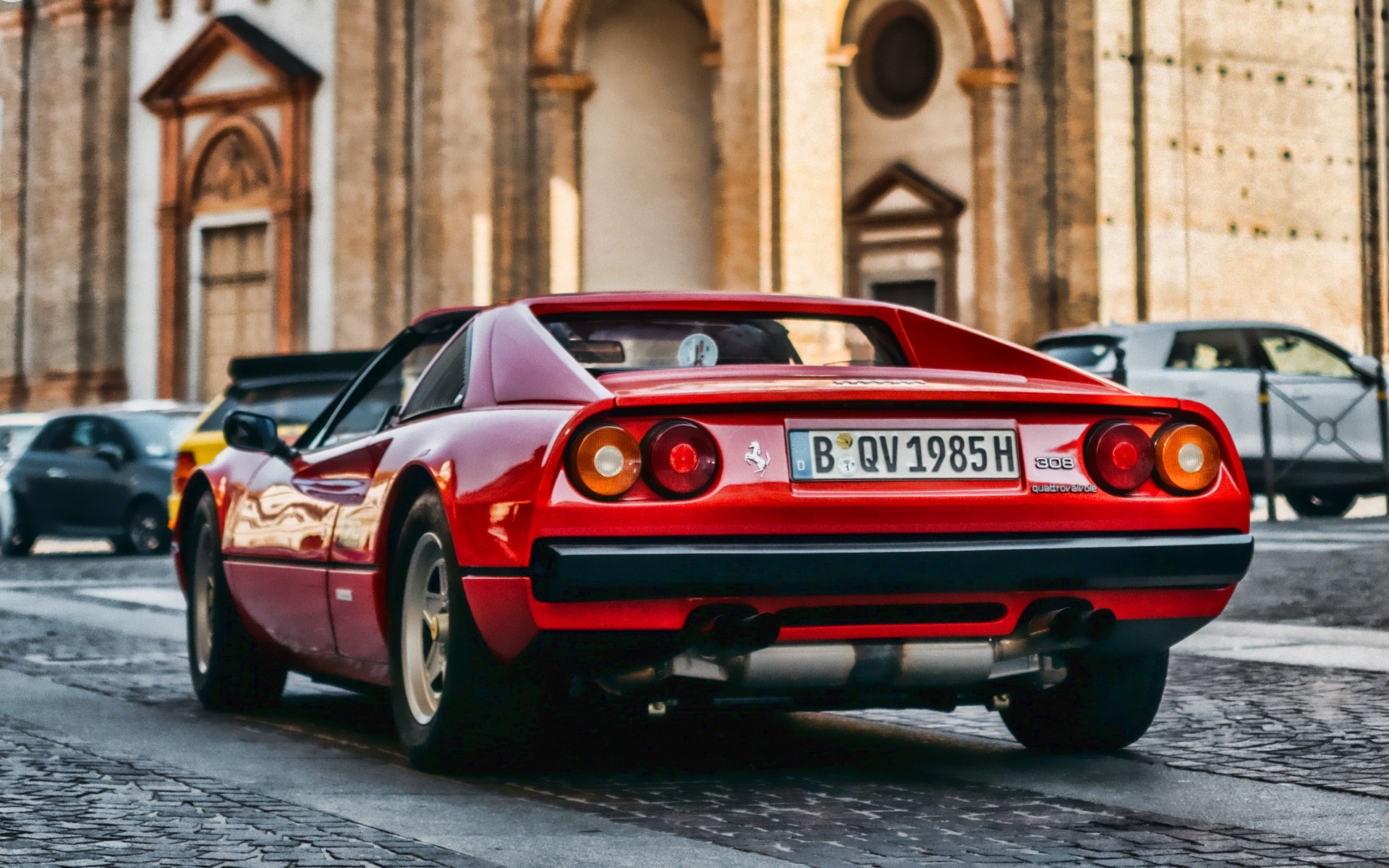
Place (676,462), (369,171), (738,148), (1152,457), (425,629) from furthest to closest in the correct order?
(369,171) < (738,148) < (425,629) < (1152,457) < (676,462)

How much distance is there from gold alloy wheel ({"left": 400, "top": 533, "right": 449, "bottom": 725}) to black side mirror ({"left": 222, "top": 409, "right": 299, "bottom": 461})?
1330mm

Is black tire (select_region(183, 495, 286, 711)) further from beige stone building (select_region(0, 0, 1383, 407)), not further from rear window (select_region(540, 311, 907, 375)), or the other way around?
beige stone building (select_region(0, 0, 1383, 407))

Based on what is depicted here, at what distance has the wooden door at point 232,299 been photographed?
3316 centimetres

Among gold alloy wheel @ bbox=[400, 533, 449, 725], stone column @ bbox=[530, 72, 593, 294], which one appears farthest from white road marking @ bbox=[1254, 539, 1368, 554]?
stone column @ bbox=[530, 72, 593, 294]

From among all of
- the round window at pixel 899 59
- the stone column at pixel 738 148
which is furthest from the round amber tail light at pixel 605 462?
the round window at pixel 899 59

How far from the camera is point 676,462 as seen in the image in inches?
188

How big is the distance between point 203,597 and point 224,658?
45 centimetres

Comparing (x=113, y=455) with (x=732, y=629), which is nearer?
(x=732, y=629)

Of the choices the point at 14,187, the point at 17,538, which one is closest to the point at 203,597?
the point at 17,538

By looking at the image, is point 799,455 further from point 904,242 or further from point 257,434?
point 904,242

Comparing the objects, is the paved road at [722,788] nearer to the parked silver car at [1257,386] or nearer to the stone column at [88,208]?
the parked silver car at [1257,386]

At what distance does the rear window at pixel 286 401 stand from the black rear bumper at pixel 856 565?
1019cm

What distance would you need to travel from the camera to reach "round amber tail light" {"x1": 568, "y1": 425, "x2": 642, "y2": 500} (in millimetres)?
4777

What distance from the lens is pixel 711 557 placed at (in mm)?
4711
